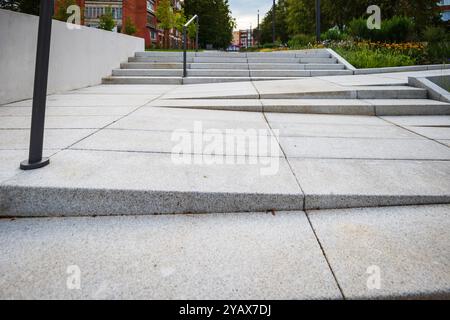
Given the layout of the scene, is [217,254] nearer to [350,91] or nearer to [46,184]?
[46,184]

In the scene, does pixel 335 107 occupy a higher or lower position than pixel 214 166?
higher

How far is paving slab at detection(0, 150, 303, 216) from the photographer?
194 centimetres

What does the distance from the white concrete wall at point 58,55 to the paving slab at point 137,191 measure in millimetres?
3710

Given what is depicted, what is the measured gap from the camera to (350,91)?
5637mm

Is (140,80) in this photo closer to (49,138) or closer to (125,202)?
(49,138)

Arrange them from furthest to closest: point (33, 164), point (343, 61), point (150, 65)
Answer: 1. point (343, 61)
2. point (150, 65)
3. point (33, 164)

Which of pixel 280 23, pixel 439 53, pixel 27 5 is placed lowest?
pixel 439 53

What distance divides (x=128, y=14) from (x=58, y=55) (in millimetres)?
48162

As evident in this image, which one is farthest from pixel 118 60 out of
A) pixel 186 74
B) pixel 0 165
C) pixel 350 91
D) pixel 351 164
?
pixel 351 164

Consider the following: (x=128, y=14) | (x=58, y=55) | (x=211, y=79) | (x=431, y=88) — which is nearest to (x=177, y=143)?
(x=58, y=55)

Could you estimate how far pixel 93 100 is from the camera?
18.1ft

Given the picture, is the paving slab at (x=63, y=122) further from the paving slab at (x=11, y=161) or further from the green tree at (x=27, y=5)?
the green tree at (x=27, y=5)

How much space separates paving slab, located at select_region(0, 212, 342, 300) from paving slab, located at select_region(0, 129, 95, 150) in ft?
3.53
